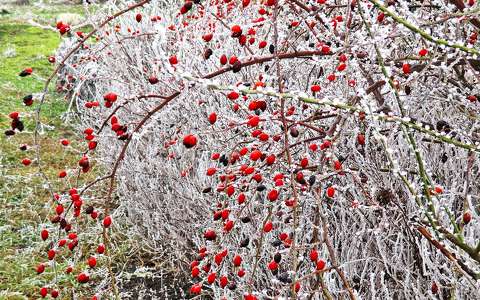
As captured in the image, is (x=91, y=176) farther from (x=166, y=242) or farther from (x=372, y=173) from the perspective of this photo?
(x=372, y=173)

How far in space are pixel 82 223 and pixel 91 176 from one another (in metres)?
0.82

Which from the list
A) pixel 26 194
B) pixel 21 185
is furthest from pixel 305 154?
pixel 21 185

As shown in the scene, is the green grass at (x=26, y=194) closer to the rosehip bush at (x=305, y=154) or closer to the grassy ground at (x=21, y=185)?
the grassy ground at (x=21, y=185)

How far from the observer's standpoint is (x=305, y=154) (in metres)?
1.78

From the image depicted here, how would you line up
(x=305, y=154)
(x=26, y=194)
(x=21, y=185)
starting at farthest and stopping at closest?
(x=21, y=185) → (x=26, y=194) → (x=305, y=154)

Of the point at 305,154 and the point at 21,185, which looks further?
the point at 21,185

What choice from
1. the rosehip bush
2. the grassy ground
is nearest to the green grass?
the grassy ground

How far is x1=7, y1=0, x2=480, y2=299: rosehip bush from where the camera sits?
4.71 feet

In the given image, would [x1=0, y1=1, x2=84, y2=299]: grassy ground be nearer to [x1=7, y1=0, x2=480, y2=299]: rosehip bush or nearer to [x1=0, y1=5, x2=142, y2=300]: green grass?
[x1=0, y1=5, x2=142, y2=300]: green grass

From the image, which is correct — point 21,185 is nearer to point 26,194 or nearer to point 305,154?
point 26,194

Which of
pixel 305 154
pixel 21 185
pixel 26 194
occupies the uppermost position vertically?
pixel 21 185

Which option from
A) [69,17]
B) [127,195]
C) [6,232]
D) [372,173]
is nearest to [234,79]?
[127,195]

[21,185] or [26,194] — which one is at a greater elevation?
[21,185]

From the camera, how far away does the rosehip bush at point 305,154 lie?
1.44 m
